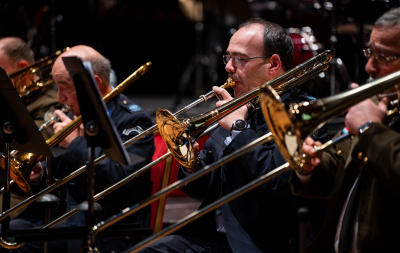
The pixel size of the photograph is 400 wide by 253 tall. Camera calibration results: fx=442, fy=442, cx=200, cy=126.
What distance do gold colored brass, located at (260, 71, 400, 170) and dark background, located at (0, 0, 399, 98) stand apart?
250 centimetres

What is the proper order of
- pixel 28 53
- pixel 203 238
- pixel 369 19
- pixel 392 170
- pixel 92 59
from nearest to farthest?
1. pixel 392 170
2. pixel 203 238
3. pixel 92 59
4. pixel 369 19
5. pixel 28 53

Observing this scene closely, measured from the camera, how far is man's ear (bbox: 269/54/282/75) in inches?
98.3

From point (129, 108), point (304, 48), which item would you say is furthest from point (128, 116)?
point (304, 48)

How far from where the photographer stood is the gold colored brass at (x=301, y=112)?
4.69 ft

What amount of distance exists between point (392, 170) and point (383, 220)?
21cm

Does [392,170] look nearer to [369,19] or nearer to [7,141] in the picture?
[7,141]

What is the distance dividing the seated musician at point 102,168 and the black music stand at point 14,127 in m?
0.56

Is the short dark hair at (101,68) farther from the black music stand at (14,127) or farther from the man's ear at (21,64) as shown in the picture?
the man's ear at (21,64)

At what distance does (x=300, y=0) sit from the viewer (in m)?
5.02

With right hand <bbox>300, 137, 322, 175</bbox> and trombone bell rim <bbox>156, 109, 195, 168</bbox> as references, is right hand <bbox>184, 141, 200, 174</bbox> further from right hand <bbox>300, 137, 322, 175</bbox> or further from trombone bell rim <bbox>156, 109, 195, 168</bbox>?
right hand <bbox>300, 137, 322, 175</bbox>

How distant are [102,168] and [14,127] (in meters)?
0.69

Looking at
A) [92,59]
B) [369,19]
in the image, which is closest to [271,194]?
[92,59]

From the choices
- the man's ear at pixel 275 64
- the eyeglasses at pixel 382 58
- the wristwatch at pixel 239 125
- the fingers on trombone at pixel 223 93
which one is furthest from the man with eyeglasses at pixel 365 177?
the man's ear at pixel 275 64

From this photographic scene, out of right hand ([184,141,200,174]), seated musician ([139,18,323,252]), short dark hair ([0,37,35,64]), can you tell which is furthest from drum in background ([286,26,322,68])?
short dark hair ([0,37,35,64])
